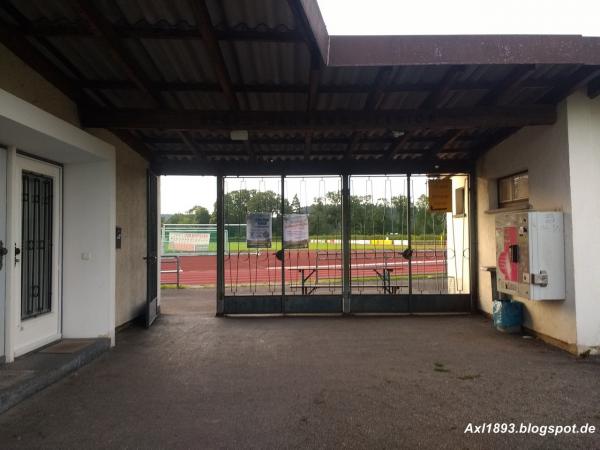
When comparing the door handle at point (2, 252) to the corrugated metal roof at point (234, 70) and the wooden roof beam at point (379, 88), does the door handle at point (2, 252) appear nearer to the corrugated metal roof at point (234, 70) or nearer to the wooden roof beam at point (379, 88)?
the corrugated metal roof at point (234, 70)

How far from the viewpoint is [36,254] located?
17.6ft

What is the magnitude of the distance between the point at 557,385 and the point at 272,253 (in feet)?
17.2

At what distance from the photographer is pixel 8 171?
4688 mm

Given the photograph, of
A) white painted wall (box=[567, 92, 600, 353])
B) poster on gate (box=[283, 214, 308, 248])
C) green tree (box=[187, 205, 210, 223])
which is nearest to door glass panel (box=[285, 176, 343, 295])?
poster on gate (box=[283, 214, 308, 248])

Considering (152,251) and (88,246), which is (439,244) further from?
(88,246)

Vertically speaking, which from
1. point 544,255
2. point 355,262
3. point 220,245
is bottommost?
point 355,262

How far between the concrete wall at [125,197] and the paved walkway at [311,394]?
0.96 meters

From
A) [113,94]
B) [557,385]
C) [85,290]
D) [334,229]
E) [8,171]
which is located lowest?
[557,385]

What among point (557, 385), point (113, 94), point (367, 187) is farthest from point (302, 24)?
point (367, 187)

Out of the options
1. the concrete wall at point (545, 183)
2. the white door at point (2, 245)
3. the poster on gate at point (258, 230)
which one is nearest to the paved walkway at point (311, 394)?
the concrete wall at point (545, 183)

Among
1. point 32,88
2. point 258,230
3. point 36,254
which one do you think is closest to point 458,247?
point 258,230

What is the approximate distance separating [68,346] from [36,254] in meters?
1.23

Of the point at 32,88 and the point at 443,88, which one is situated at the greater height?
the point at 443,88

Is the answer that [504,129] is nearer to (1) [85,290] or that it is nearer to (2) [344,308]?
(2) [344,308]
